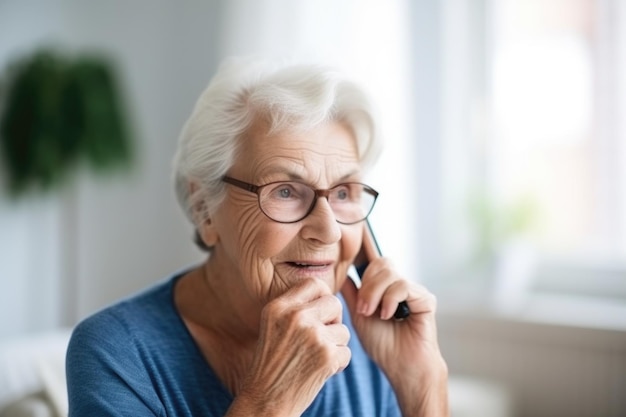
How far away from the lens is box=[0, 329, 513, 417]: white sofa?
1.55 meters

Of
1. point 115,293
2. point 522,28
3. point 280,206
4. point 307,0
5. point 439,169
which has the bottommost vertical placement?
point 115,293

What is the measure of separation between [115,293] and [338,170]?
2662 millimetres

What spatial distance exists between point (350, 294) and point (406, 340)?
6.4 inches

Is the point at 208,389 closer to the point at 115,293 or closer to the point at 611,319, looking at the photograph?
the point at 611,319

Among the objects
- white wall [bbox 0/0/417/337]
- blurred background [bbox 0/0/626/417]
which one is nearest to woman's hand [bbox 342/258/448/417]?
blurred background [bbox 0/0/626/417]

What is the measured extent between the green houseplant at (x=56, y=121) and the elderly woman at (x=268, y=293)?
1.94 metres

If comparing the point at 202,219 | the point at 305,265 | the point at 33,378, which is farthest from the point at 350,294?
the point at 33,378

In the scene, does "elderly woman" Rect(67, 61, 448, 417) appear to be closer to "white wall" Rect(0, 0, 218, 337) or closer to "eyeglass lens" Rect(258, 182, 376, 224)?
"eyeglass lens" Rect(258, 182, 376, 224)

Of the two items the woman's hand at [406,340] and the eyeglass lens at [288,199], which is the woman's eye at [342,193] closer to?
the eyeglass lens at [288,199]

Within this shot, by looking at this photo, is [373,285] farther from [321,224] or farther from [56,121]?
[56,121]

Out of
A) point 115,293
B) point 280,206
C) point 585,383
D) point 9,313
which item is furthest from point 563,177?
point 9,313

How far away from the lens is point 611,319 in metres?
2.31

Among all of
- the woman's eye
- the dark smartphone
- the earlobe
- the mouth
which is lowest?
the dark smartphone

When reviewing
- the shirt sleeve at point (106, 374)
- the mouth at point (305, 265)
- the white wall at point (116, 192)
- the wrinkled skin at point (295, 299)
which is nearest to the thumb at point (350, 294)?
the wrinkled skin at point (295, 299)
